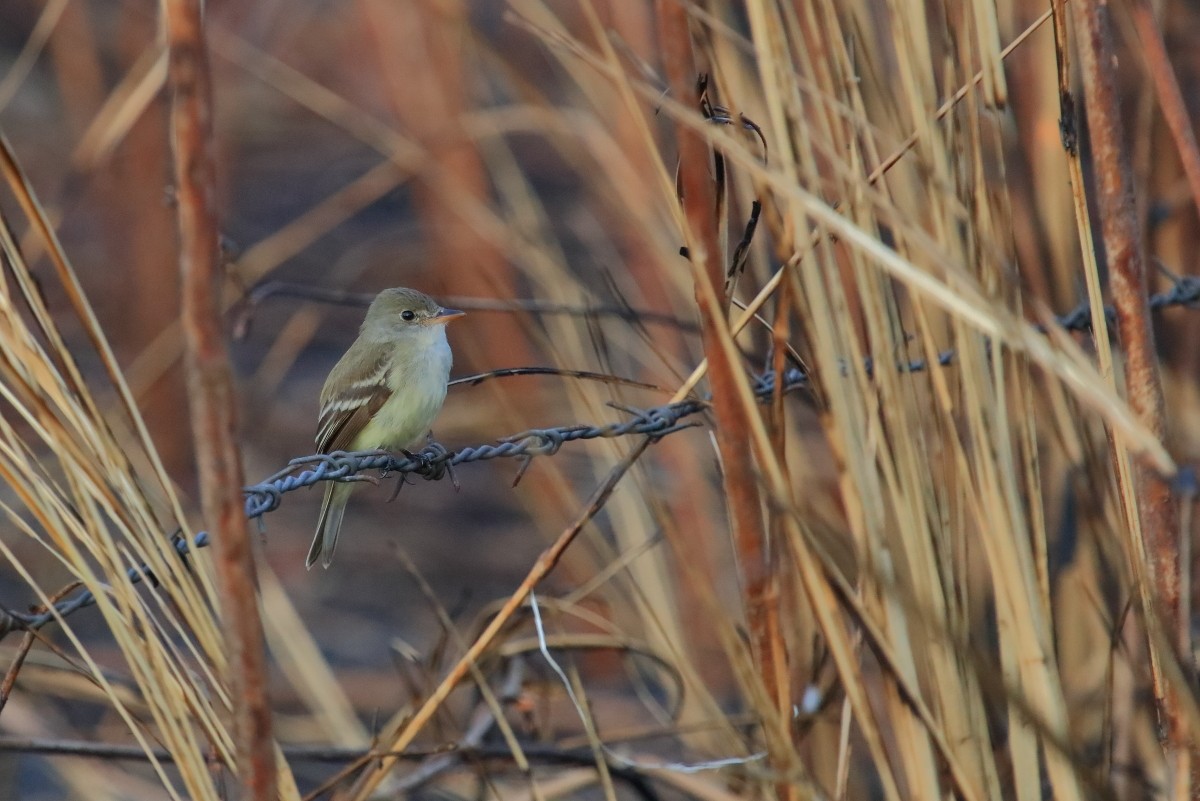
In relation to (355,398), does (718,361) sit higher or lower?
lower

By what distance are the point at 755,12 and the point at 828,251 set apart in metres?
0.26

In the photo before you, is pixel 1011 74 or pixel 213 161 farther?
pixel 1011 74

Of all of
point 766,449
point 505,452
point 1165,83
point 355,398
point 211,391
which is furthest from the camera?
point 355,398

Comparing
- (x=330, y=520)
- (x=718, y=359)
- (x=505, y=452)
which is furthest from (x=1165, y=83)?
(x=330, y=520)

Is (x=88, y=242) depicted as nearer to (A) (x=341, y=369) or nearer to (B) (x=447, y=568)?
(B) (x=447, y=568)

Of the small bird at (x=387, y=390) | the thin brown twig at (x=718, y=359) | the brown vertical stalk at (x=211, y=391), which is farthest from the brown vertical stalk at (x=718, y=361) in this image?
the small bird at (x=387, y=390)

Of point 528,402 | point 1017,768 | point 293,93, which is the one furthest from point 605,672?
point 1017,768

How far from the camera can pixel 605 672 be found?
5.29m

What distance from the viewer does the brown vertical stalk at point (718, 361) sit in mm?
1350

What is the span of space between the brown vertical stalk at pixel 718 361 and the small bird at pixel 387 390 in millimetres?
1971

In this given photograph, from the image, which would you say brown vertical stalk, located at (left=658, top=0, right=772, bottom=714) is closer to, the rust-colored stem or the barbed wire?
the barbed wire

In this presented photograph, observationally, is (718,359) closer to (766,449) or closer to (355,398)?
(766,449)

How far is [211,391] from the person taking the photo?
1118 millimetres

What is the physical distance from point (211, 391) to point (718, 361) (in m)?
0.52
